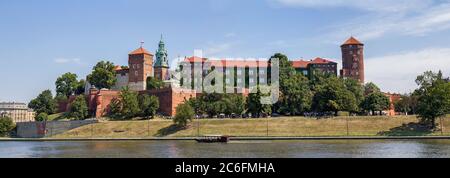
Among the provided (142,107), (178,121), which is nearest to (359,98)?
(178,121)

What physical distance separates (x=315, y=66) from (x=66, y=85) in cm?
4263

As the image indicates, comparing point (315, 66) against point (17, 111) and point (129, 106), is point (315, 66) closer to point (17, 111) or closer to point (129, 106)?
point (129, 106)

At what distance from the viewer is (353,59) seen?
89.4 meters

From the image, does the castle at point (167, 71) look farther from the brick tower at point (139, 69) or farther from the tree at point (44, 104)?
the tree at point (44, 104)

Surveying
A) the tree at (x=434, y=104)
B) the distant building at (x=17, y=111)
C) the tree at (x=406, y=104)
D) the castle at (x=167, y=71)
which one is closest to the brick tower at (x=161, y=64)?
the castle at (x=167, y=71)

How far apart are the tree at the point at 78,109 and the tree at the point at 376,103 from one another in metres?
36.4

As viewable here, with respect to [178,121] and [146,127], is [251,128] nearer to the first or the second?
[178,121]

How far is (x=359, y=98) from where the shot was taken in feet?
205

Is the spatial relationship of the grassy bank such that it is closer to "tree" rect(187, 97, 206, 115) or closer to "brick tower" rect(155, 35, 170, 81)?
"tree" rect(187, 97, 206, 115)

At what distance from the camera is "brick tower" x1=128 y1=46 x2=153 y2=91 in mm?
81562

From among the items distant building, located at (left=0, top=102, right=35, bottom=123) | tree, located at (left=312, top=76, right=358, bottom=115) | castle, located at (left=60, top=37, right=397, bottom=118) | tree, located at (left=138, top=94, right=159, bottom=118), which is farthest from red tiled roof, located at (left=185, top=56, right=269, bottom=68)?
distant building, located at (left=0, top=102, right=35, bottom=123)

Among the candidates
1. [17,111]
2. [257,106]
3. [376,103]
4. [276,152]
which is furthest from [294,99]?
[17,111]
